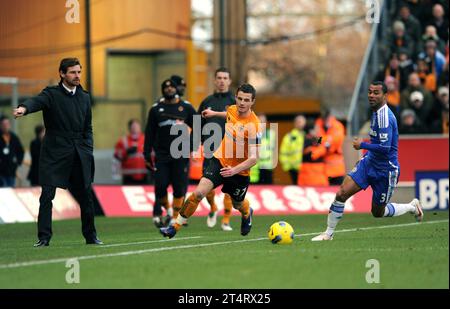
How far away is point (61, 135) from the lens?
1547 centimetres

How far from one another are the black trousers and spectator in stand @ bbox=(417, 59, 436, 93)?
46.9ft

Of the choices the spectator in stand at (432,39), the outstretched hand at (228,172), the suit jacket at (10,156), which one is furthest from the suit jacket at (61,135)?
the spectator in stand at (432,39)

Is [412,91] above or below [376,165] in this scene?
above

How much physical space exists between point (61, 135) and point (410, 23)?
52.4 ft

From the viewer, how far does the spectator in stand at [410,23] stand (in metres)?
29.3

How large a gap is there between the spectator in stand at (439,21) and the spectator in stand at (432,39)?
245mm

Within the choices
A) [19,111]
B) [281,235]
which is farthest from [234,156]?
[19,111]

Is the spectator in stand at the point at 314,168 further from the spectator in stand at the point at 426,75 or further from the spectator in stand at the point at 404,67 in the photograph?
the spectator in stand at the point at 426,75

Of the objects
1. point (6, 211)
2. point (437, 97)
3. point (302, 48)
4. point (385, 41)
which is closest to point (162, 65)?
point (385, 41)

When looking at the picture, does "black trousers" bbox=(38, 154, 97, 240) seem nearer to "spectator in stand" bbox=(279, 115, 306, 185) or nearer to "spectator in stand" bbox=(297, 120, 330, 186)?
"spectator in stand" bbox=(297, 120, 330, 186)

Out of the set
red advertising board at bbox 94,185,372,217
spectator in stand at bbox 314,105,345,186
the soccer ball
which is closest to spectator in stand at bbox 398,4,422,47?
spectator in stand at bbox 314,105,345,186

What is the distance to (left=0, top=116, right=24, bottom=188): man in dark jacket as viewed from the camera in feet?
85.7

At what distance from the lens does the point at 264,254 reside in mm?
13383

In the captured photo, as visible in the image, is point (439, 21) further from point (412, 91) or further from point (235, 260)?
point (235, 260)
